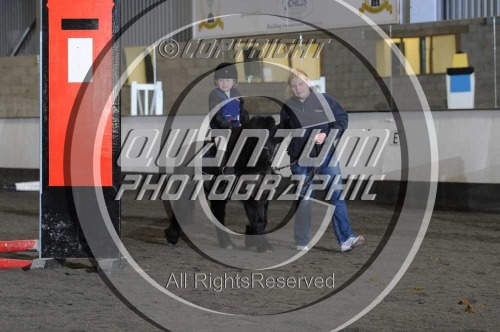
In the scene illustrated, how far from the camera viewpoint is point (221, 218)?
32.9 feet

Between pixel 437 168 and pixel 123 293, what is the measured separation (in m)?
7.95

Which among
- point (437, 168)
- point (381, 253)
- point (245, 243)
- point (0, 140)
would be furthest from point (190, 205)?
point (0, 140)

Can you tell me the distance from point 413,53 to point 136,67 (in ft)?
18.6

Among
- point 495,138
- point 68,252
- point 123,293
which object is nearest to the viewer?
point 123,293

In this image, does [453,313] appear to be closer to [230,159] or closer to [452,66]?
[230,159]

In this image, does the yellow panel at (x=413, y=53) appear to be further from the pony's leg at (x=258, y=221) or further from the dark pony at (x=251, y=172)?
the pony's leg at (x=258, y=221)

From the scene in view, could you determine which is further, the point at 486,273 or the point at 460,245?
the point at 460,245

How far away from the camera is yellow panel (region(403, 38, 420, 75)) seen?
14.4 m

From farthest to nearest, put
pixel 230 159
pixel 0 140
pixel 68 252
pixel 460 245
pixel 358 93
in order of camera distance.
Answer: pixel 0 140
pixel 358 93
pixel 460 245
pixel 230 159
pixel 68 252

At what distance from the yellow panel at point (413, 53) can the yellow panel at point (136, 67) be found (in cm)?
529

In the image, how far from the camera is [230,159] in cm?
947

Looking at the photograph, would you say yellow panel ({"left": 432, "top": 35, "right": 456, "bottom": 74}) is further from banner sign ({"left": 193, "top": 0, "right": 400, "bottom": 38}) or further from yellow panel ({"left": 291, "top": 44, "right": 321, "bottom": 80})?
yellow panel ({"left": 291, "top": 44, "right": 321, "bottom": 80})

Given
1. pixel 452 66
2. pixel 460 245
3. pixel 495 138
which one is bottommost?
pixel 460 245

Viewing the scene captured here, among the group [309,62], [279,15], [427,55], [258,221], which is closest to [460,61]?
[427,55]
